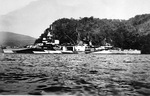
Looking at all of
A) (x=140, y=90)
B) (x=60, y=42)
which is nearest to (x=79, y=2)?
(x=140, y=90)

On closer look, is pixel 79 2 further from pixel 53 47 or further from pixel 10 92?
pixel 53 47

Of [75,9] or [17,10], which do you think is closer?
[17,10]

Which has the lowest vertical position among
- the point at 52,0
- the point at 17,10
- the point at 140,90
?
the point at 140,90

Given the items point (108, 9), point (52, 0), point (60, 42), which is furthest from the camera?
point (60, 42)

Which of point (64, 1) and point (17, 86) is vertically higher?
point (64, 1)

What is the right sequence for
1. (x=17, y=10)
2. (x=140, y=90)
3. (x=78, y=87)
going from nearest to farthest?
(x=140, y=90) < (x=78, y=87) < (x=17, y=10)

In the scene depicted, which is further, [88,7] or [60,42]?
[60,42]

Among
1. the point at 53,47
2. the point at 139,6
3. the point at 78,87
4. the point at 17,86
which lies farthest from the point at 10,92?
the point at 53,47

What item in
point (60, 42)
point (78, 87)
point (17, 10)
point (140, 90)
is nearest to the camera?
point (140, 90)

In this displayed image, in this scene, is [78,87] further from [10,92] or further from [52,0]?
[52,0]
